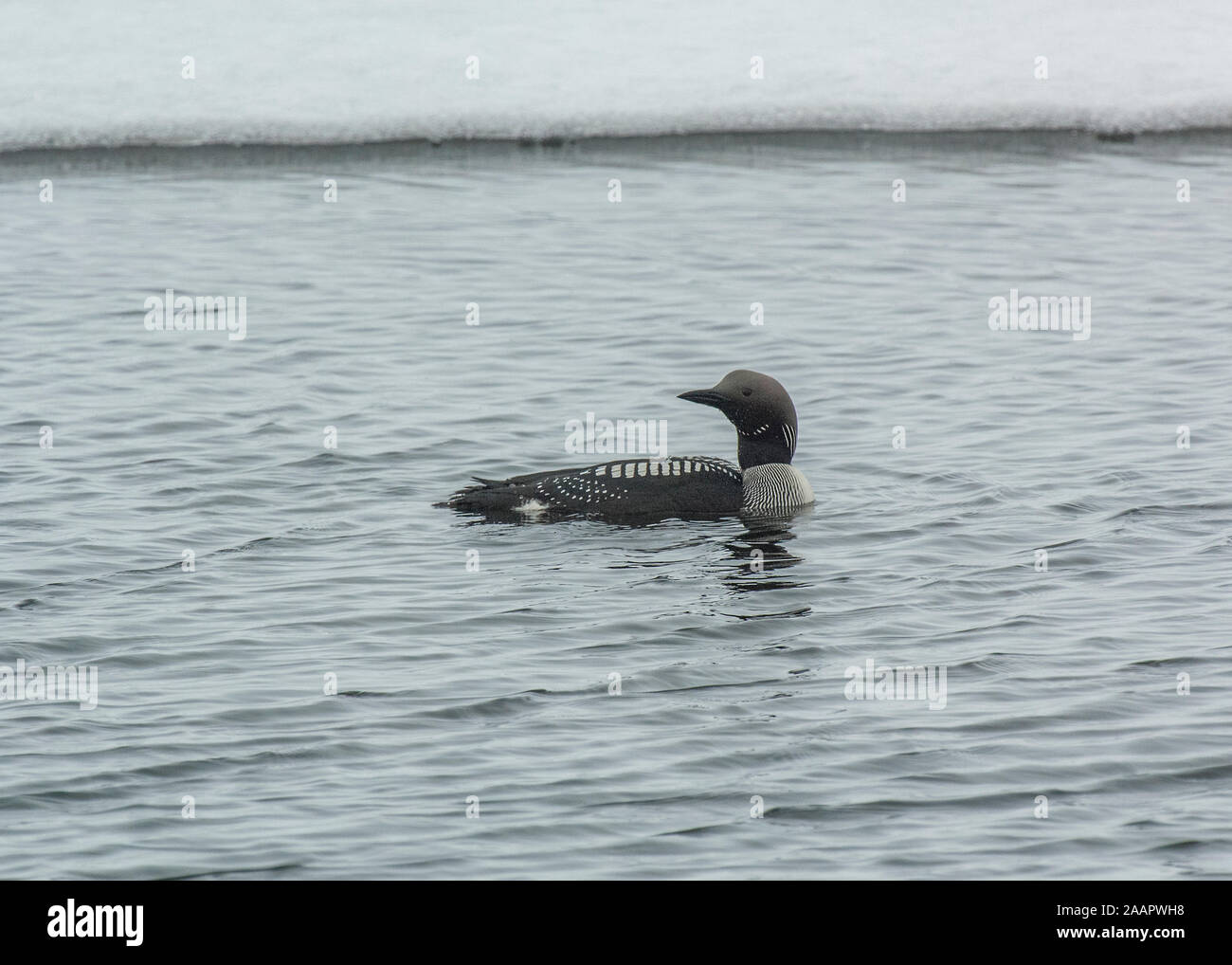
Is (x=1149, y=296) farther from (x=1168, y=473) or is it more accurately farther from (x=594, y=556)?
(x=594, y=556)

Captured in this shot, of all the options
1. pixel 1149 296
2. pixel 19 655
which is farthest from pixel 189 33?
pixel 19 655

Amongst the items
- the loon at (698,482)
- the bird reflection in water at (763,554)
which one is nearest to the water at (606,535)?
the bird reflection in water at (763,554)

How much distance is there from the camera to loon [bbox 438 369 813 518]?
9242 mm

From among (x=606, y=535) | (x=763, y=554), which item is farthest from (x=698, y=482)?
(x=763, y=554)

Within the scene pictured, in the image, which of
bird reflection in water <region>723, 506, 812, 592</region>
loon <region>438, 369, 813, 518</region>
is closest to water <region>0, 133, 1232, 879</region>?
bird reflection in water <region>723, 506, 812, 592</region>

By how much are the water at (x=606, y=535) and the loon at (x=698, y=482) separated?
162 mm

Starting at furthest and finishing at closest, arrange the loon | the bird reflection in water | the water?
the loon, the bird reflection in water, the water

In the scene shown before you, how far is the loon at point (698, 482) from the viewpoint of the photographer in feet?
30.3

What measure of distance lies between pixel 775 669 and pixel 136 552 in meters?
3.25

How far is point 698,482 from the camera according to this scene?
9.41 metres

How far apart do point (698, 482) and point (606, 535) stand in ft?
1.99

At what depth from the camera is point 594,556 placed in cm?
878

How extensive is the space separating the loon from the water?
0.16m

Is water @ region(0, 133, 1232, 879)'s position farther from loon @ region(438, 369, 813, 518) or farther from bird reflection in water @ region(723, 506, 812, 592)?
loon @ region(438, 369, 813, 518)
